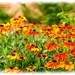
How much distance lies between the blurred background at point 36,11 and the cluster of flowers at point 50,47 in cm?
170

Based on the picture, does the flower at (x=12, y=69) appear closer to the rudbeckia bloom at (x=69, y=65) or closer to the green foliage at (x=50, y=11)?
the rudbeckia bloom at (x=69, y=65)

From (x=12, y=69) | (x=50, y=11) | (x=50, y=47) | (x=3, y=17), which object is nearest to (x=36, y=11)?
(x=50, y=11)

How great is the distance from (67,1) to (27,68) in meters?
3.12

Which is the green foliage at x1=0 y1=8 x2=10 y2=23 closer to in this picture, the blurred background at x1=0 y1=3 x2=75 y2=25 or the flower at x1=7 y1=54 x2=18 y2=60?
the blurred background at x1=0 y1=3 x2=75 y2=25

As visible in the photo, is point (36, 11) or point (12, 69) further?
point (36, 11)

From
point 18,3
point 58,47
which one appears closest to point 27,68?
point 58,47

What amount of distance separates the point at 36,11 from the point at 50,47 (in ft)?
8.32

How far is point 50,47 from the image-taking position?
3.18 m

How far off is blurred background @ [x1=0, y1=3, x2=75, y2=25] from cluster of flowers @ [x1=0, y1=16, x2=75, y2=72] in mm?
1704

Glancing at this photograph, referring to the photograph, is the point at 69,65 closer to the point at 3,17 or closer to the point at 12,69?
the point at 12,69

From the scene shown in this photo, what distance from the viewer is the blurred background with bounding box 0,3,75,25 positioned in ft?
18.1

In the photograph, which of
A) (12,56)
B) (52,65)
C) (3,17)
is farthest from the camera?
(3,17)

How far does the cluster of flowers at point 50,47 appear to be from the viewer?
3.04 m

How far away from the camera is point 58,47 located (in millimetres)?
3215
